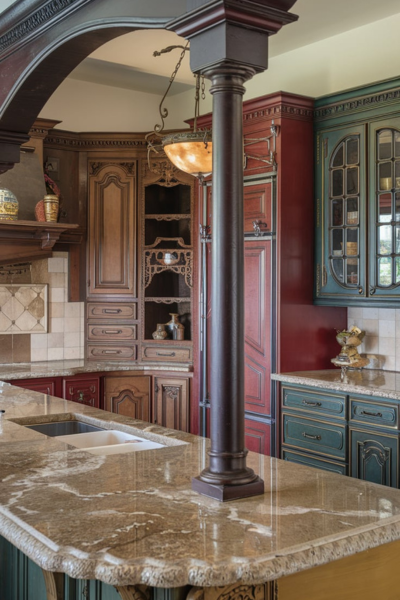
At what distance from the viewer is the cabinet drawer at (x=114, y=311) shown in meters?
5.57

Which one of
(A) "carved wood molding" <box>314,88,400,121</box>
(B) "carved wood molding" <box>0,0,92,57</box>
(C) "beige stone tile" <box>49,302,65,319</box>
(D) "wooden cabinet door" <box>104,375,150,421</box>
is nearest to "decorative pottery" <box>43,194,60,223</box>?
(C) "beige stone tile" <box>49,302,65,319</box>

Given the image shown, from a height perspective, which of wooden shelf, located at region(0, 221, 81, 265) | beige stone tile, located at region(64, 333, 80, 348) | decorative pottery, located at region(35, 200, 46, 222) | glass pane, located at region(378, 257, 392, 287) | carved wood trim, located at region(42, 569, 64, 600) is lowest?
carved wood trim, located at region(42, 569, 64, 600)

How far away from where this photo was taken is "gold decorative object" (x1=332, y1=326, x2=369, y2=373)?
438 cm

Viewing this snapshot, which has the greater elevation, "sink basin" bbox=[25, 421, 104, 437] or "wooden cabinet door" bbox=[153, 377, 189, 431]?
"sink basin" bbox=[25, 421, 104, 437]

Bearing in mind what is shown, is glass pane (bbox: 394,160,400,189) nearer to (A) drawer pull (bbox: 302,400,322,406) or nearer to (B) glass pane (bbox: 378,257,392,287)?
(B) glass pane (bbox: 378,257,392,287)

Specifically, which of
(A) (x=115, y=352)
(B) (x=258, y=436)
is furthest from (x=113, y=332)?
(B) (x=258, y=436)

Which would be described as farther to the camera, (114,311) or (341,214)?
(114,311)

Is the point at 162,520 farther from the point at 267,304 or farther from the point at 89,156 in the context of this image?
the point at 89,156

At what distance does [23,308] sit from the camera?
5484mm

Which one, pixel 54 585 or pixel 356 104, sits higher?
pixel 356 104

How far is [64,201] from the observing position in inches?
220

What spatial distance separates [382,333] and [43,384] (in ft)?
7.76

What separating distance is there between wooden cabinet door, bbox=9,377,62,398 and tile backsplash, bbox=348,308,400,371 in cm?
215

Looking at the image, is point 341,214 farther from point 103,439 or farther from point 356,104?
point 103,439
